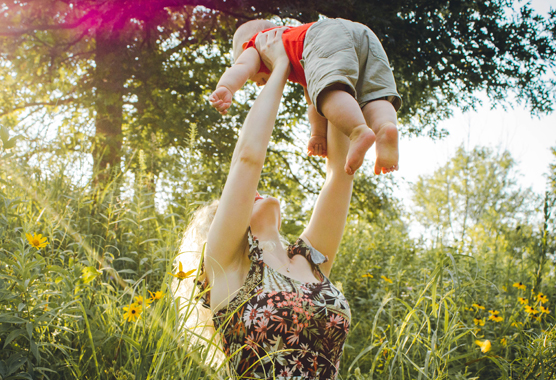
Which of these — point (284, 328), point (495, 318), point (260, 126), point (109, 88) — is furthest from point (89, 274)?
point (109, 88)

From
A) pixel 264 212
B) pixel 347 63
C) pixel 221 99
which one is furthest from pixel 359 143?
pixel 264 212

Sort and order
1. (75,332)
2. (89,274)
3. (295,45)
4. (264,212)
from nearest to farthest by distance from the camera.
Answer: (75,332), (89,274), (295,45), (264,212)

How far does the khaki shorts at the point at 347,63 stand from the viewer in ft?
4.82

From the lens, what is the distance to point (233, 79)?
1.56 m

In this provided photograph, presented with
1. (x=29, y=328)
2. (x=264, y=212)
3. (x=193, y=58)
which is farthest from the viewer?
(x=193, y=58)

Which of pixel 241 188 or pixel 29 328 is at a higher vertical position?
pixel 241 188

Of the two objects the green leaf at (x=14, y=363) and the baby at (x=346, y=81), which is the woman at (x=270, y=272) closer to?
the baby at (x=346, y=81)

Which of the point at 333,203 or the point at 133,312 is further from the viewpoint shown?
the point at 333,203

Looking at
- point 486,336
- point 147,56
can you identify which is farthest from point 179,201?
point 147,56

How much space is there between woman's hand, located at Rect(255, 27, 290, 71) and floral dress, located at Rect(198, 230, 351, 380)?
0.95 meters

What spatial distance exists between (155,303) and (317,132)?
116 cm

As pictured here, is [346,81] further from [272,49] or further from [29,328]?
[29,328]

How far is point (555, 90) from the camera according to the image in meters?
4.61

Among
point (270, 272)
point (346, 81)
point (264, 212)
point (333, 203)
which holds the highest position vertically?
point (346, 81)
